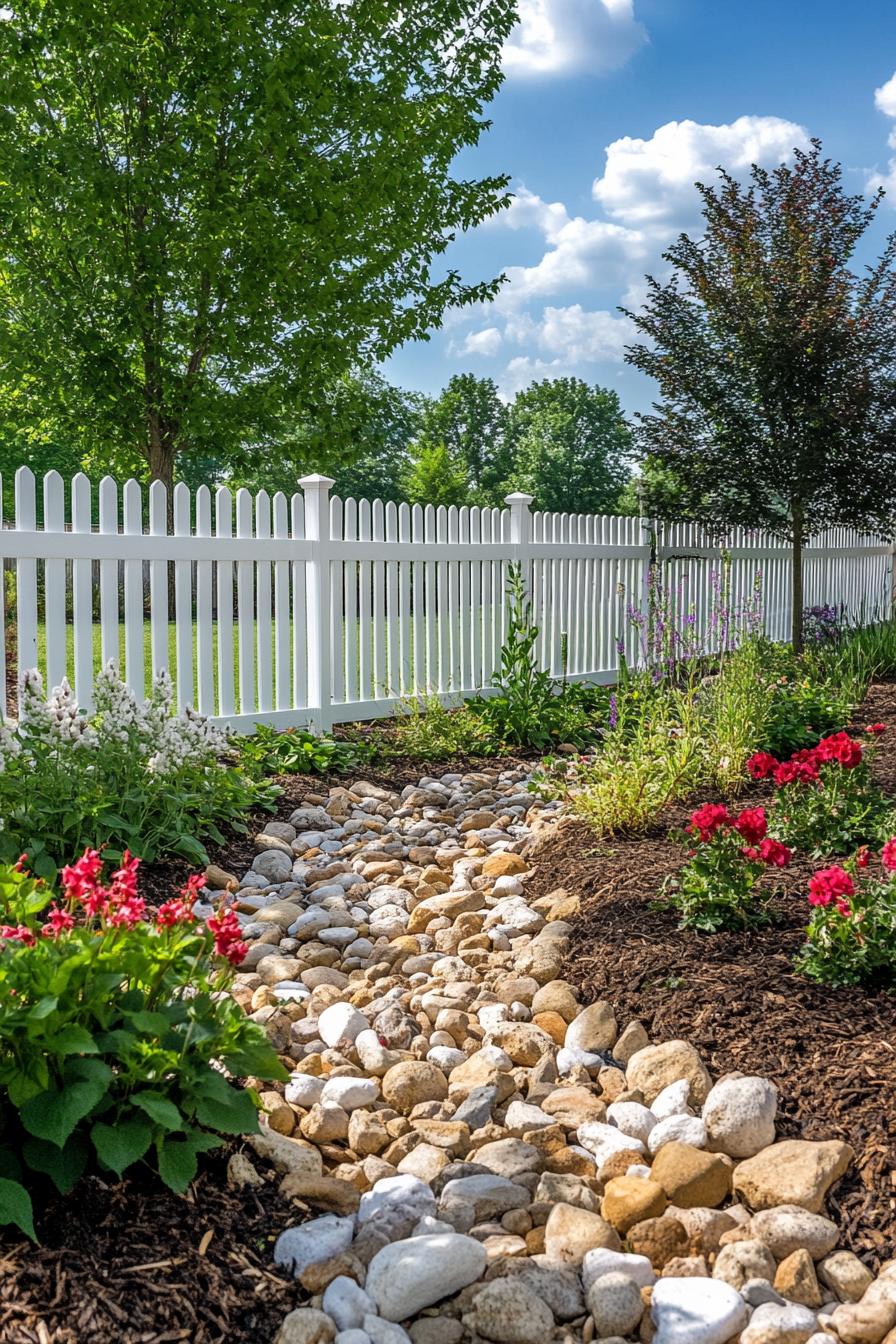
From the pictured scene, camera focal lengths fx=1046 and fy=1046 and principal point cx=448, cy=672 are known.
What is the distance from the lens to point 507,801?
5238mm

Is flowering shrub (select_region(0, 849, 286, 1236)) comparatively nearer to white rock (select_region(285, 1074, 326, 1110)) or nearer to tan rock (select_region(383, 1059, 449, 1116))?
white rock (select_region(285, 1074, 326, 1110))

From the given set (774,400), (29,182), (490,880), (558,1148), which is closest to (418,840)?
(490,880)

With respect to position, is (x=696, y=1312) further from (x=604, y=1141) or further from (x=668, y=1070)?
(x=668, y=1070)

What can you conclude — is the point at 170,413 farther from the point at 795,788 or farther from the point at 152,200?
the point at 795,788

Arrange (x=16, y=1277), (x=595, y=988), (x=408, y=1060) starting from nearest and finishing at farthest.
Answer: (x=16, y=1277), (x=408, y=1060), (x=595, y=988)

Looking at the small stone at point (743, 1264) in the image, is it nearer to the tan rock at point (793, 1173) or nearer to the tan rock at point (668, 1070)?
the tan rock at point (793, 1173)

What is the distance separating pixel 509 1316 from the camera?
6.10ft

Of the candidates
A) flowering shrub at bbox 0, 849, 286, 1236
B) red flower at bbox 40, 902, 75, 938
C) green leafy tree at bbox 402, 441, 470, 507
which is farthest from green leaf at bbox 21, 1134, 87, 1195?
green leafy tree at bbox 402, 441, 470, 507

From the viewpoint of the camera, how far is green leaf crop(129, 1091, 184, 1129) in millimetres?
1824

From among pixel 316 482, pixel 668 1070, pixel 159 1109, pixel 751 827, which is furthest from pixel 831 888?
pixel 316 482

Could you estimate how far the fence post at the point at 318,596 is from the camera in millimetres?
6332

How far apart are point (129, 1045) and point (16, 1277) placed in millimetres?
389

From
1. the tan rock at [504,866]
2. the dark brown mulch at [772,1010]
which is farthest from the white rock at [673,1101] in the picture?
the tan rock at [504,866]

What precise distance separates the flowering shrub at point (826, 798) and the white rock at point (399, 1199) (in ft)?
6.40
